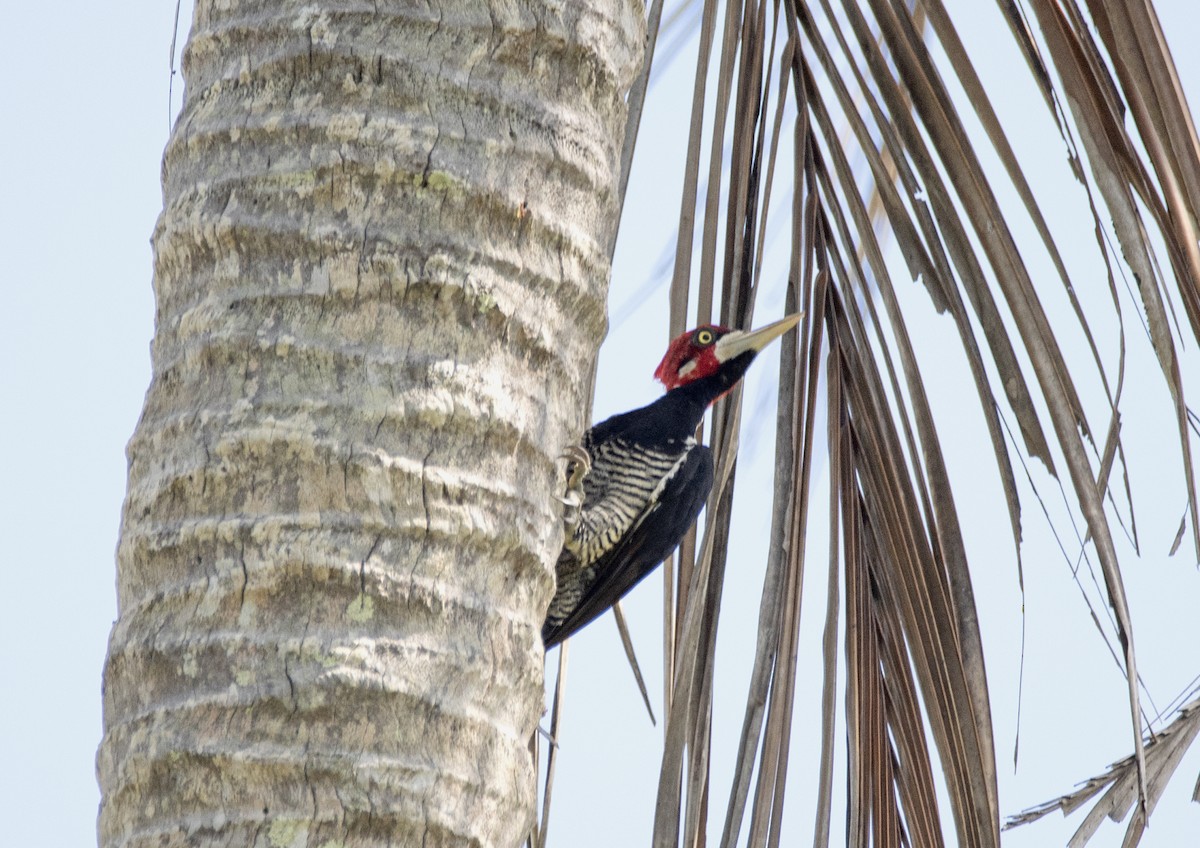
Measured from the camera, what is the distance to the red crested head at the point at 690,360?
406cm

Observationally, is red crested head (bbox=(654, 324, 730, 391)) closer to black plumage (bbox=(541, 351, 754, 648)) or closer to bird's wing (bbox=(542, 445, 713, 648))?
black plumage (bbox=(541, 351, 754, 648))

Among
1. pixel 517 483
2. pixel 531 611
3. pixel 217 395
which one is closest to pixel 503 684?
pixel 531 611

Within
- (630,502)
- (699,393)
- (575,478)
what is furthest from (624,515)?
(575,478)

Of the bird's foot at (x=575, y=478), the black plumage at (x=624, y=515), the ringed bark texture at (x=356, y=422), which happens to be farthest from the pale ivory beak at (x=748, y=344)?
the ringed bark texture at (x=356, y=422)

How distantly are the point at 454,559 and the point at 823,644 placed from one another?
0.91 metres

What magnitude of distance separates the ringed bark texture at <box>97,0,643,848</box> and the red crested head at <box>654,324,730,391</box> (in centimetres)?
215

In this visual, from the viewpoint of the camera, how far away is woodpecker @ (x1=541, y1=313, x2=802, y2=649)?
141 inches

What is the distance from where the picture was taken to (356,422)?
157 cm

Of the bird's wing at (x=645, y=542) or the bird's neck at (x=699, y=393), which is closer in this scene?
the bird's wing at (x=645, y=542)

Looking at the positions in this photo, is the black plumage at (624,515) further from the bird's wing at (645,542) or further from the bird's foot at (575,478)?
the bird's foot at (575,478)

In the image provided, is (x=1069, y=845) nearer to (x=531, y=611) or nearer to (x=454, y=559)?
(x=531, y=611)

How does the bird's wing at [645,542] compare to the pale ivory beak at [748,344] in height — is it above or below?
below

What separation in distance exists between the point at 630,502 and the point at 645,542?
11 cm

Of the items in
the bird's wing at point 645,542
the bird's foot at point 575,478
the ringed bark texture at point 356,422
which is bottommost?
the ringed bark texture at point 356,422
